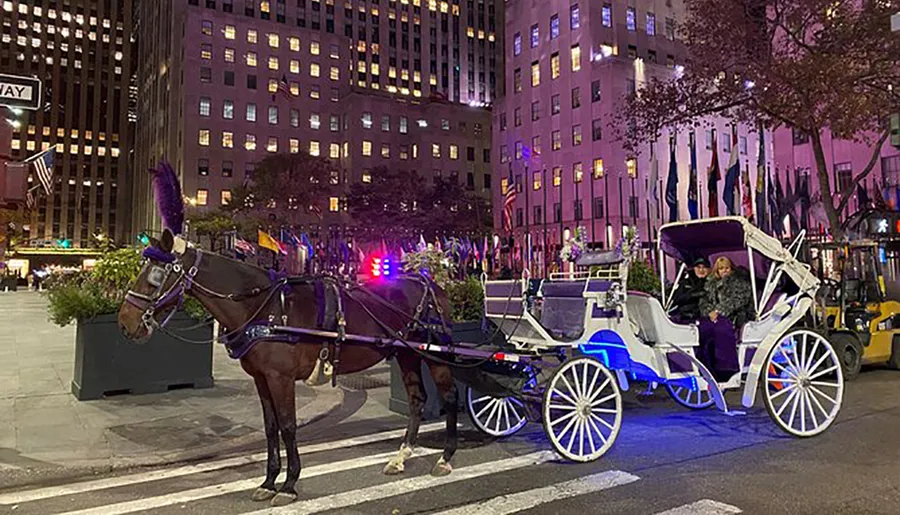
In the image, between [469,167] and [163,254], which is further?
[469,167]

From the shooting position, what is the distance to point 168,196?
17.8ft

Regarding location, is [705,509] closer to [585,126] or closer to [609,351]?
[609,351]

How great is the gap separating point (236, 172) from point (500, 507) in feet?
258

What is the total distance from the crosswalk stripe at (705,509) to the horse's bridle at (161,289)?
4276mm

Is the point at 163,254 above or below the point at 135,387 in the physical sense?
above

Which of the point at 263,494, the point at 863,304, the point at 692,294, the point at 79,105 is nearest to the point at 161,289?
the point at 263,494

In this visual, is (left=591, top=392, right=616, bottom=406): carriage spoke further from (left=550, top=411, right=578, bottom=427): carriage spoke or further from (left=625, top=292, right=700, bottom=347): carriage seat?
(left=625, top=292, right=700, bottom=347): carriage seat

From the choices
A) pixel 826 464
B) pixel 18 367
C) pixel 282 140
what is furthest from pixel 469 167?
pixel 826 464

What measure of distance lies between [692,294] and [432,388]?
12.4 ft

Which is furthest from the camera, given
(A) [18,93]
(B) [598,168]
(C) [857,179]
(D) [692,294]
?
(B) [598,168]

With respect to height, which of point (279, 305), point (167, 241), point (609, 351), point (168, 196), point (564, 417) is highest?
point (168, 196)

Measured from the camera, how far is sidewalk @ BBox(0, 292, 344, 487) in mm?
6879

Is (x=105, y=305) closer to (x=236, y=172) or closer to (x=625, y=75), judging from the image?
(x=625, y=75)

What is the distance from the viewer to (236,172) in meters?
78.6
